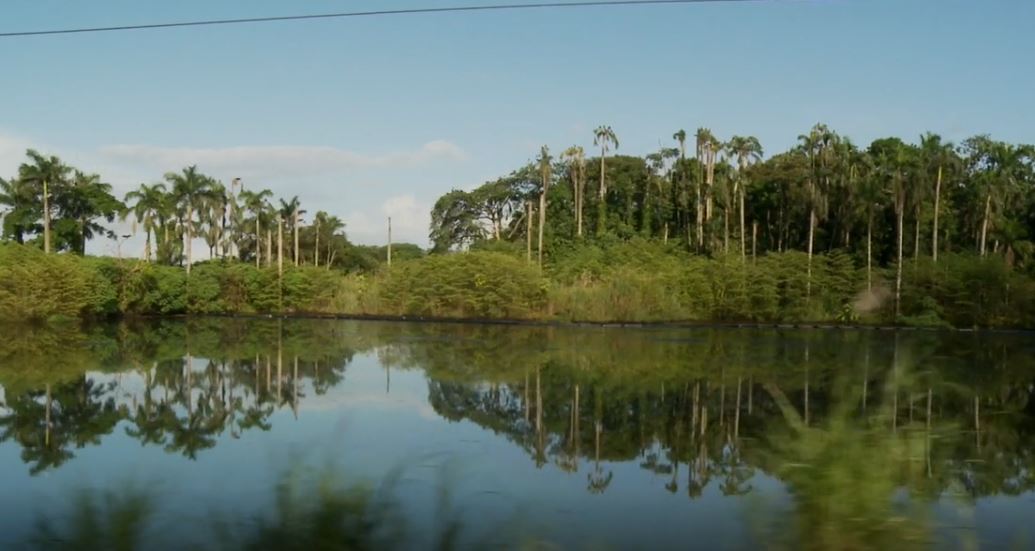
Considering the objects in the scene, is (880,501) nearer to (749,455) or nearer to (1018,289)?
(749,455)

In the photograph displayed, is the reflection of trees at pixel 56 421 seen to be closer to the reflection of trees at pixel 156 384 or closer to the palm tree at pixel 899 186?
the reflection of trees at pixel 156 384

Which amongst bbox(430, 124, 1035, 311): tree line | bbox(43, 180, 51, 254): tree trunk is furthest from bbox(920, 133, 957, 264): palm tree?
bbox(43, 180, 51, 254): tree trunk

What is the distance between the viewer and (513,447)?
11.9 metres

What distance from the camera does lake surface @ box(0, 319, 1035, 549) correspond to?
5254 millimetres

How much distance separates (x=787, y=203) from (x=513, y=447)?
4526 cm

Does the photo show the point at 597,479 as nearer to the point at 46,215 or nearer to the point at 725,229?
the point at 725,229

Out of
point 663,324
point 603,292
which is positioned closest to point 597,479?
point 603,292

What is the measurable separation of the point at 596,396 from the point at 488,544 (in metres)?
10.9

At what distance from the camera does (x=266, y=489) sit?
8891 mm

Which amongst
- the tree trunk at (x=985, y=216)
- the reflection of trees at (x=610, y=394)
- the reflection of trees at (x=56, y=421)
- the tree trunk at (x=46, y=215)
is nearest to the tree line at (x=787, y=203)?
the tree trunk at (x=985, y=216)

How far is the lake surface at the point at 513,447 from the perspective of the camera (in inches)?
207

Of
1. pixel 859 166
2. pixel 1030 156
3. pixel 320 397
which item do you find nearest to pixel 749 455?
pixel 320 397

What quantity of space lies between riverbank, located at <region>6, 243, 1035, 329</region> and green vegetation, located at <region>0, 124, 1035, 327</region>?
0.29ft

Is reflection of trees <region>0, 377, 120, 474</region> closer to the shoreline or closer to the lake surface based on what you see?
the lake surface
